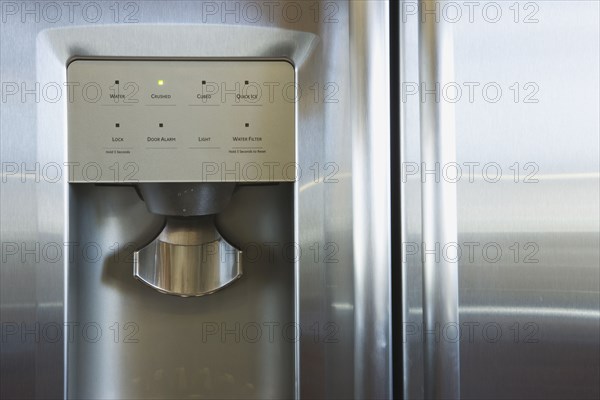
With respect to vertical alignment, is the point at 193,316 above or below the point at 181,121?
below

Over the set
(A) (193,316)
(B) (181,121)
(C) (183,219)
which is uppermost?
(B) (181,121)

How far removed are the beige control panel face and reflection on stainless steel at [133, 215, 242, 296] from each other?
0.32 ft

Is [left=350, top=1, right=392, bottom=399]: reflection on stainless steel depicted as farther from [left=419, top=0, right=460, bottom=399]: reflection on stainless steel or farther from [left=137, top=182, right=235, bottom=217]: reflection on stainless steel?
[left=137, top=182, right=235, bottom=217]: reflection on stainless steel

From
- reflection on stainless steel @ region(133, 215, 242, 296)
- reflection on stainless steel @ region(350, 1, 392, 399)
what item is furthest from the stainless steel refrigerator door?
reflection on stainless steel @ region(133, 215, 242, 296)

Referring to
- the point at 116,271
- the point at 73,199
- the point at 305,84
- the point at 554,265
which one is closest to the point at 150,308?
the point at 116,271

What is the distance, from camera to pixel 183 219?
832 millimetres

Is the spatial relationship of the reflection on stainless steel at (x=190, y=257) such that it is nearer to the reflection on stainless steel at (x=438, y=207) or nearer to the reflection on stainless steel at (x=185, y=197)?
the reflection on stainless steel at (x=185, y=197)

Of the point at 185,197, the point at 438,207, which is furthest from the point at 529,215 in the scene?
the point at 185,197

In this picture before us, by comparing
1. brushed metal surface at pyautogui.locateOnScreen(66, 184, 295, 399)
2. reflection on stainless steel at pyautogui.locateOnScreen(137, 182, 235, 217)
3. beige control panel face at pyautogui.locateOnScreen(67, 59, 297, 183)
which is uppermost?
beige control panel face at pyautogui.locateOnScreen(67, 59, 297, 183)

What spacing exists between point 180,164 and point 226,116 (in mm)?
80

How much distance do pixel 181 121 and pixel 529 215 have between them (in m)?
0.43

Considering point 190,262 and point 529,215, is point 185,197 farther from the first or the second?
point 529,215

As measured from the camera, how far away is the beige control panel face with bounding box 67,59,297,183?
76 cm

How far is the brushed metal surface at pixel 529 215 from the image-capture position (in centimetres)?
77
